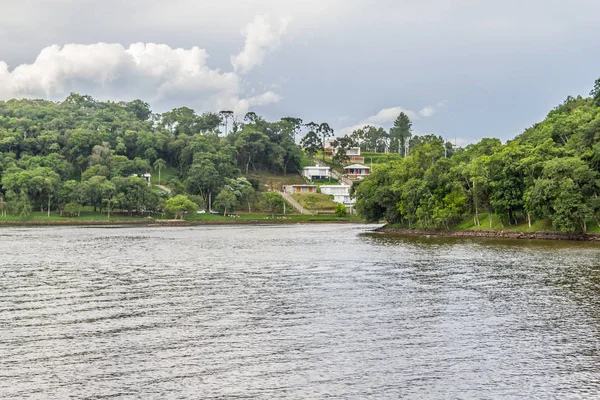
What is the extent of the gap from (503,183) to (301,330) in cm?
6883

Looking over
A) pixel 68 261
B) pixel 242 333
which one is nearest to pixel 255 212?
pixel 68 261

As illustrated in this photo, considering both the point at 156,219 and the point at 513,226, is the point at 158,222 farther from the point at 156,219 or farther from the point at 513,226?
the point at 513,226

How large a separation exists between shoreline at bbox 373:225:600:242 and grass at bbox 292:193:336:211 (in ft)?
192

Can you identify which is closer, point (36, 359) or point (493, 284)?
point (36, 359)

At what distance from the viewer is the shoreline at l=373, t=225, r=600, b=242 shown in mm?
79787

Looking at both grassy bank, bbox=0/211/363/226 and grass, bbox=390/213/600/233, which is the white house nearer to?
grassy bank, bbox=0/211/363/226

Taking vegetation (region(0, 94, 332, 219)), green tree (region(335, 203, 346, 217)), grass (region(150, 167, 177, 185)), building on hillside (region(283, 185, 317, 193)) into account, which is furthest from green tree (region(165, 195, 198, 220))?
building on hillside (region(283, 185, 317, 193))

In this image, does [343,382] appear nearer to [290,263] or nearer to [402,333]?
[402,333]

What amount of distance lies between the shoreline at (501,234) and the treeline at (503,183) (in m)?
1.48

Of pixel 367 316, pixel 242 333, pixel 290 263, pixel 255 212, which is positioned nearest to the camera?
pixel 242 333

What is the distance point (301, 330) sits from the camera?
2822cm

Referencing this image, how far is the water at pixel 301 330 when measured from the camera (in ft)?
66.9

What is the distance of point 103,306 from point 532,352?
22.5m

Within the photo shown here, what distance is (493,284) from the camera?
42781mm
